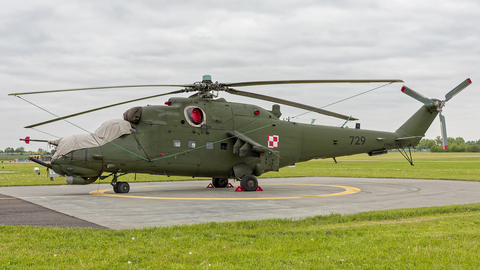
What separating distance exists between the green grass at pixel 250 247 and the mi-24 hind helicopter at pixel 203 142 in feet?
28.2

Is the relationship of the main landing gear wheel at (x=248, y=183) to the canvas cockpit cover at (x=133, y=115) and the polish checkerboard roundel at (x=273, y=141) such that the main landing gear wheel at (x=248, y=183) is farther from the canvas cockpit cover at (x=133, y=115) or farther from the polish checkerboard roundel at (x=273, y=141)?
the canvas cockpit cover at (x=133, y=115)

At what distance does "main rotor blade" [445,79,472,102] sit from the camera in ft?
73.3

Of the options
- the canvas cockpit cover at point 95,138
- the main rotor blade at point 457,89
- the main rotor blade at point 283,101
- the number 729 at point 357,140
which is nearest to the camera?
the canvas cockpit cover at point 95,138

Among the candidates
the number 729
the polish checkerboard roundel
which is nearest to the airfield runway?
the polish checkerboard roundel

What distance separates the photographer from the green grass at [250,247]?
18.9ft

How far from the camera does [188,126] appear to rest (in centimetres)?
1869

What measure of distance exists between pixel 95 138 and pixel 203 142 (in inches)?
208

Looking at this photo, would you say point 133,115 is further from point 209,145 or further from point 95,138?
point 209,145

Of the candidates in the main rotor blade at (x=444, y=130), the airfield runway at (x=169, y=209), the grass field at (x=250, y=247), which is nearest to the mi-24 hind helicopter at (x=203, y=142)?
the main rotor blade at (x=444, y=130)

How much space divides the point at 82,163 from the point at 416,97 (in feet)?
69.2

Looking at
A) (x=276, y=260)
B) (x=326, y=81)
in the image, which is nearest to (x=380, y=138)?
(x=326, y=81)

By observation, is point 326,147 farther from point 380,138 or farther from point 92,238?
point 92,238

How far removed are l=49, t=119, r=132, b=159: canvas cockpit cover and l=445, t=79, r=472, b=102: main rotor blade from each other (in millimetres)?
20005

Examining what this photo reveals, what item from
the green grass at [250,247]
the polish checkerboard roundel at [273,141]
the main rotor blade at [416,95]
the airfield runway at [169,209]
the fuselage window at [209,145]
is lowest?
the airfield runway at [169,209]
